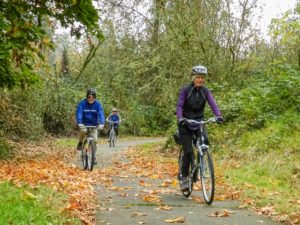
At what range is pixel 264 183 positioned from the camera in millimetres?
10555

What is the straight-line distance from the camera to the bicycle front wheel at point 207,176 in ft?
26.3

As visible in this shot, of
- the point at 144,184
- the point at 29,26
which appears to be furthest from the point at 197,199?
the point at 29,26

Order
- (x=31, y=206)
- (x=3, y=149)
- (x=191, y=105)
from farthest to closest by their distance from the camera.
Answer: (x=3, y=149) < (x=191, y=105) < (x=31, y=206)

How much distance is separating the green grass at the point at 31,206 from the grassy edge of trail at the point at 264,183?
3174 millimetres

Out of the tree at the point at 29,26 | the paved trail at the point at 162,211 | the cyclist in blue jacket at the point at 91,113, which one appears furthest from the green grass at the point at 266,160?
the tree at the point at 29,26

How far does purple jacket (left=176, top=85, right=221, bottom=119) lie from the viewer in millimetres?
8641

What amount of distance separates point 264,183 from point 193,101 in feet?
10.2

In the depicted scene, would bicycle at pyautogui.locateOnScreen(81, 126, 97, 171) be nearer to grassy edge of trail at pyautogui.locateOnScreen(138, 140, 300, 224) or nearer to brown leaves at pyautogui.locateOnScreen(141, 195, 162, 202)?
grassy edge of trail at pyautogui.locateOnScreen(138, 140, 300, 224)

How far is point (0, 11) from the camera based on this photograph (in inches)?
476

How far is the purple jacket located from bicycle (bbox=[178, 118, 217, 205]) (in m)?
0.29

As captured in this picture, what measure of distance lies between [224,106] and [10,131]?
904 cm

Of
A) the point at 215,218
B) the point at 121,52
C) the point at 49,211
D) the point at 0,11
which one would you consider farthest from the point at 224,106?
the point at 121,52

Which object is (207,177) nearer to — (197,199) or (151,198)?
(197,199)

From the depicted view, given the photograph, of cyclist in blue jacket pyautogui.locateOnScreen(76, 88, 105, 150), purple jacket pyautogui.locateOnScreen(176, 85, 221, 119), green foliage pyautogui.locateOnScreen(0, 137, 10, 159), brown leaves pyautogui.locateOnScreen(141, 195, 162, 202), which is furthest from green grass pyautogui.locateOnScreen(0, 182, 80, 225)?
green foliage pyautogui.locateOnScreen(0, 137, 10, 159)
